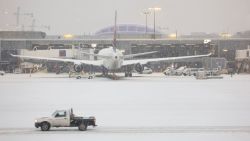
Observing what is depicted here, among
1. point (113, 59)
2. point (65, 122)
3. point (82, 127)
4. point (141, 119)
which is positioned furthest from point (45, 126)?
point (113, 59)

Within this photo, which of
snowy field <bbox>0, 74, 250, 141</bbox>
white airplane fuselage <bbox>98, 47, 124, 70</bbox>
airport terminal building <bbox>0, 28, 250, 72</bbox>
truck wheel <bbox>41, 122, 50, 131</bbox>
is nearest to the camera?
snowy field <bbox>0, 74, 250, 141</bbox>

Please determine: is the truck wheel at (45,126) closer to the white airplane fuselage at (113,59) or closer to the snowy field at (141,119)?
the snowy field at (141,119)

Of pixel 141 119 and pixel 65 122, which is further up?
pixel 65 122

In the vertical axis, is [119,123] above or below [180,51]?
below

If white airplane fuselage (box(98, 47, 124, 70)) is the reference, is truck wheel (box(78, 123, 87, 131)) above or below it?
below

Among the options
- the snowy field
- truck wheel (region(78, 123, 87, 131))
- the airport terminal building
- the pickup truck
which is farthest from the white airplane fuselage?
the airport terminal building

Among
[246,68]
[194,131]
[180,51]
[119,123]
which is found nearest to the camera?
[194,131]

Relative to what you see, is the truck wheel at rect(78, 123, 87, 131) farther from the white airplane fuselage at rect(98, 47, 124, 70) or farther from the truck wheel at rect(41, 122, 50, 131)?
the white airplane fuselage at rect(98, 47, 124, 70)

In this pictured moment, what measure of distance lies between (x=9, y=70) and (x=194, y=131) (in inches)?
4446

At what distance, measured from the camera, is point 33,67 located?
126 meters

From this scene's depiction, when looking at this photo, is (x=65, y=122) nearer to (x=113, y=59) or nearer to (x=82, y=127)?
(x=82, y=127)

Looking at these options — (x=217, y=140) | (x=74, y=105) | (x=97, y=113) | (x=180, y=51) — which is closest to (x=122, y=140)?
(x=217, y=140)

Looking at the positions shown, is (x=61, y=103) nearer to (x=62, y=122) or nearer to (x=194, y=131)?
(x=62, y=122)

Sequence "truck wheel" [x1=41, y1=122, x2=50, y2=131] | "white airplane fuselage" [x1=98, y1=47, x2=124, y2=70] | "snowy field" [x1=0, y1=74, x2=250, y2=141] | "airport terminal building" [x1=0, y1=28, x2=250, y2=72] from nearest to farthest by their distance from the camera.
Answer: "snowy field" [x1=0, y1=74, x2=250, y2=141], "truck wheel" [x1=41, y1=122, x2=50, y2=131], "white airplane fuselage" [x1=98, y1=47, x2=124, y2=70], "airport terminal building" [x1=0, y1=28, x2=250, y2=72]
